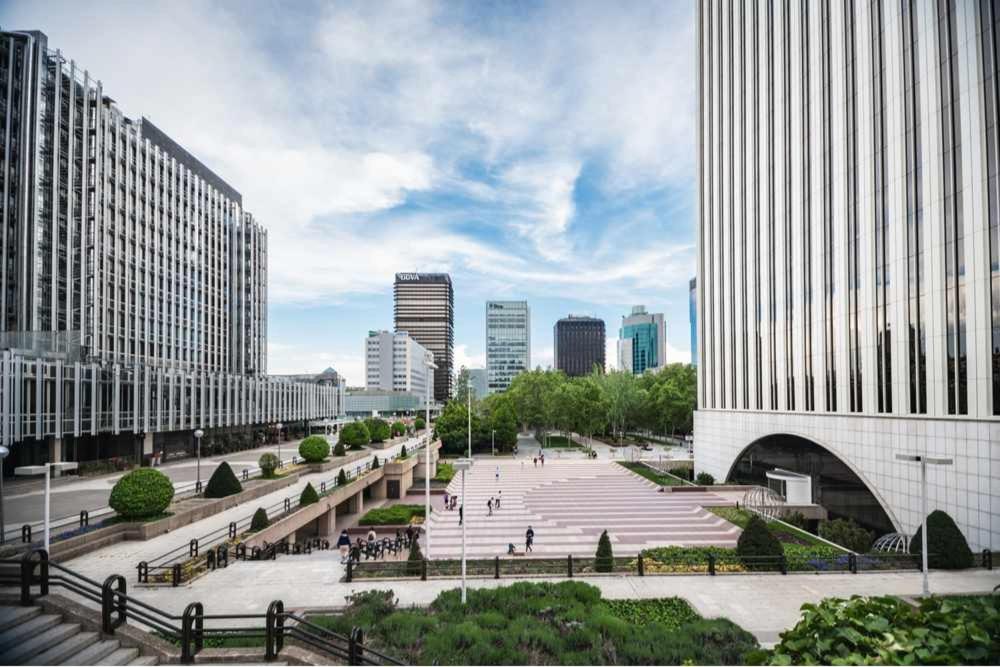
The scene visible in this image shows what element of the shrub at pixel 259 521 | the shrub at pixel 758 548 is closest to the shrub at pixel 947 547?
the shrub at pixel 758 548

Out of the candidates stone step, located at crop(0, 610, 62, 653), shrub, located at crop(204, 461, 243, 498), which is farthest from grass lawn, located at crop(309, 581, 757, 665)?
shrub, located at crop(204, 461, 243, 498)

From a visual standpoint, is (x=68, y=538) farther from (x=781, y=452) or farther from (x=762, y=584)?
(x=781, y=452)

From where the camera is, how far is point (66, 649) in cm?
745

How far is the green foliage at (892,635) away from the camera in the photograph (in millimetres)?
4320

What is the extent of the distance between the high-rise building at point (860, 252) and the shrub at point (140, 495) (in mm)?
31720

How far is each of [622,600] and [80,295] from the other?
49.7 meters

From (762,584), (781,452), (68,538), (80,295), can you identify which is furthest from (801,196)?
(80,295)

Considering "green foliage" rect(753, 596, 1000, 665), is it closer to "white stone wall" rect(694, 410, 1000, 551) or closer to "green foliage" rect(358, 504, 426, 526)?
"white stone wall" rect(694, 410, 1000, 551)

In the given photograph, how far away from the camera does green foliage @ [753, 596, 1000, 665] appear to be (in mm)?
4320

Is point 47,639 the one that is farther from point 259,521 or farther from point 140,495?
point 259,521

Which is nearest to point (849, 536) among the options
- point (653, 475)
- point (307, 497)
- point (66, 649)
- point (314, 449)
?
point (653, 475)

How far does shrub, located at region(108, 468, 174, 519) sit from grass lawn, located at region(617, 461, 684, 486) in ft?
108

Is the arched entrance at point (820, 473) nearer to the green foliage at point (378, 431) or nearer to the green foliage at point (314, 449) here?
the green foliage at point (314, 449)

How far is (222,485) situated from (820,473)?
3449cm
